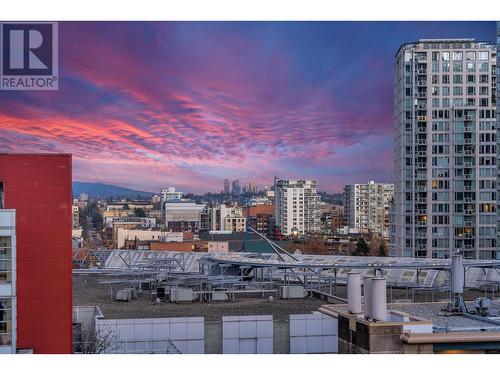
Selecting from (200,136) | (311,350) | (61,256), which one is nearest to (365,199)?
(200,136)

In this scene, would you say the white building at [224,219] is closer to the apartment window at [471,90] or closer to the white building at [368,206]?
the white building at [368,206]

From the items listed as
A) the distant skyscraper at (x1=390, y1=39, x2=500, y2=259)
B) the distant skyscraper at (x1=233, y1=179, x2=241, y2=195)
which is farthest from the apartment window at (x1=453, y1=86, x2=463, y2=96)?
the distant skyscraper at (x1=233, y1=179, x2=241, y2=195)

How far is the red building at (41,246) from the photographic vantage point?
30.5 ft

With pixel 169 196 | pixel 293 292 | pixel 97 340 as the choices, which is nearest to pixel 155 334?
pixel 97 340

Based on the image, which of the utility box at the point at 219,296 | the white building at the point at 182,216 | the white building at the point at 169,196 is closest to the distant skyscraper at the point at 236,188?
the white building at the point at 182,216

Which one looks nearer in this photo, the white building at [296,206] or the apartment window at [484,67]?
the apartment window at [484,67]

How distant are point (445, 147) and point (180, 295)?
19.0 meters

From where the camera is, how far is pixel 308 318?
35.9 feet

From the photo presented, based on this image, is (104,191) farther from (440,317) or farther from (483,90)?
(440,317)

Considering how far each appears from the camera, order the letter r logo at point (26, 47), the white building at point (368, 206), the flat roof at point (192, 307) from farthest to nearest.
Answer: the white building at point (368, 206) → the letter r logo at point (26, 47) → the flat roof at point (192, 307)

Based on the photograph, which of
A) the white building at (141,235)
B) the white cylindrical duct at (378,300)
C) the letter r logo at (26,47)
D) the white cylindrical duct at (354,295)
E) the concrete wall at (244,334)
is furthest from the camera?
the white building at (141,235)
